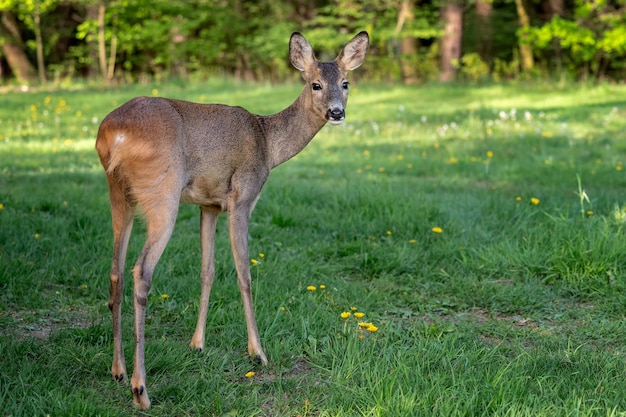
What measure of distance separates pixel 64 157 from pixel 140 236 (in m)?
3.83

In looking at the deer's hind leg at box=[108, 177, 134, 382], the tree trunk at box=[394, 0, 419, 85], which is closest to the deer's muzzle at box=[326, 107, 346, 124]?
the deer's hind leg at box=[108, 177, 134, 382]

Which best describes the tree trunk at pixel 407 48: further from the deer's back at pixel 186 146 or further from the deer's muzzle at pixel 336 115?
the deer's back at pixel 186 146

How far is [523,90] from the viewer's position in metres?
16.2

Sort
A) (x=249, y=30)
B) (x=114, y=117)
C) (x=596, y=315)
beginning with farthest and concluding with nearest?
(x=249, y=30) < (x=596, y=315) < (x=114, y=117)

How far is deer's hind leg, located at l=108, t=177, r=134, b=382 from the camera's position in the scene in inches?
141

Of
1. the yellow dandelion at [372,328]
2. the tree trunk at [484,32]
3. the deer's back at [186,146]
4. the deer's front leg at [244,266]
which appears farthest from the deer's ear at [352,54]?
the tree trunk at [484,32]

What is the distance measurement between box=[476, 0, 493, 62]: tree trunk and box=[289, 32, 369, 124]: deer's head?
802 inches

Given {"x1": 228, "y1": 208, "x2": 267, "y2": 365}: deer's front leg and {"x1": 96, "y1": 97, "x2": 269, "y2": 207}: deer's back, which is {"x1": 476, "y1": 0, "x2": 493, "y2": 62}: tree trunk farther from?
{"x1": 228, "y1": 208, "x2": 267, "y2": 365}: deer's front leg

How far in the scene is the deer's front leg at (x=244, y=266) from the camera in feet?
12.9

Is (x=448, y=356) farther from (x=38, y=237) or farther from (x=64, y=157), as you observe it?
(x=64, y=157)

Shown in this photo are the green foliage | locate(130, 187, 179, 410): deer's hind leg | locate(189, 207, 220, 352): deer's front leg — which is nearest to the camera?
locate(130, 187, 179, 410): deer's hind leg

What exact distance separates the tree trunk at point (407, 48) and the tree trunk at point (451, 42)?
874 mm

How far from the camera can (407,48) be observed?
75.7 feet

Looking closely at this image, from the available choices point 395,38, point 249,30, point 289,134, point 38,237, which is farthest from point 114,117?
point 249,30
